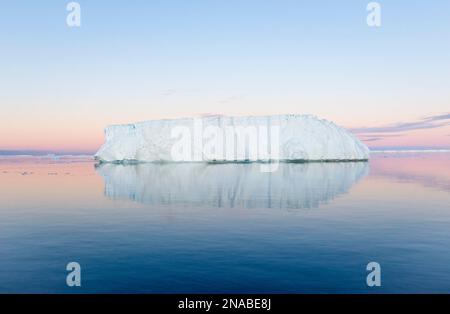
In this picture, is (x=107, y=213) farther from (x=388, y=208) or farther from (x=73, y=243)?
(x=388, y=208)

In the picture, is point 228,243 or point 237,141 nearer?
point 228,243

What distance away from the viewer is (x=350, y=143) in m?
54.3

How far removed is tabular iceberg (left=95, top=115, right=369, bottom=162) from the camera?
53531 millimetres

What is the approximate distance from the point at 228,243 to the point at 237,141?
4496 cm

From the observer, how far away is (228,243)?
10.8 metres

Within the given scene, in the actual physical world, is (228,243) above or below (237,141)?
below

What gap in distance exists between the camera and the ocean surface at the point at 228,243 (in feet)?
25.3

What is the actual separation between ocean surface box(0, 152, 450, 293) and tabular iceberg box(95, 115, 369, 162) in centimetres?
3292

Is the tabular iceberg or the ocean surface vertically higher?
the tabular iceberg

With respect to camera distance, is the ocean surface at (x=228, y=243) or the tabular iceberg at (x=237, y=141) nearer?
the ocean surface at (x=228, y=243)

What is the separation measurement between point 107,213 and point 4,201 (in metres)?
7.70

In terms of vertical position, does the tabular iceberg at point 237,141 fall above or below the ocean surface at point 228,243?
above

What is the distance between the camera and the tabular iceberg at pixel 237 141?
176ft

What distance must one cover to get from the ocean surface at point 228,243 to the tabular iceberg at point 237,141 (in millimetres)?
32920
